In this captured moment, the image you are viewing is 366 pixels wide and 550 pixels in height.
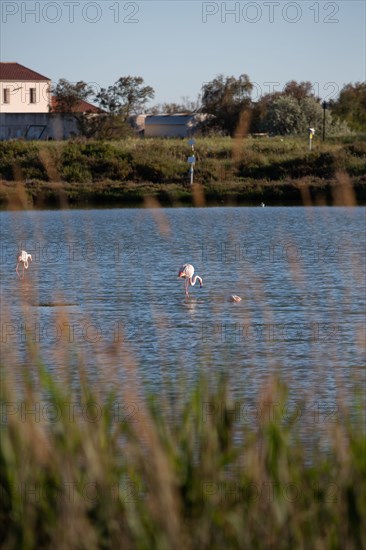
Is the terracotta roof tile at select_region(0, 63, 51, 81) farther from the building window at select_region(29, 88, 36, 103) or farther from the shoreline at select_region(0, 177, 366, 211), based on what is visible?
the shoreline at select_region(0, 177, 366, 211)

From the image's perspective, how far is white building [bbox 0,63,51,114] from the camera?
78.7 meters

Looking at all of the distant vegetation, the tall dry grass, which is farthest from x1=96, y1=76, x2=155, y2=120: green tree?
the tall dry grass

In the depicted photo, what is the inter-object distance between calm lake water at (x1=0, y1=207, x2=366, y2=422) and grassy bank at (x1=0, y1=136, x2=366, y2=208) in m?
12.1

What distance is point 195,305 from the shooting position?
18094mm

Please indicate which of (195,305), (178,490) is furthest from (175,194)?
(178,490)

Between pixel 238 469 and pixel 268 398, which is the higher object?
pixel 268 398

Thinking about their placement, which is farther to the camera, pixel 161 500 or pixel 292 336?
pixel 292 336

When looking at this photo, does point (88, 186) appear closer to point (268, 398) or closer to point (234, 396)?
point (234, 396)

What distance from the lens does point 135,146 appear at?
57.6 metres

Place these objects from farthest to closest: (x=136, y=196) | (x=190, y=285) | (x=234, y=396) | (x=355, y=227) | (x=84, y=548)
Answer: (x=136, y=196), (x=355, y=227), (x=190, y=285), (x=234, y=396), (x=84, y=548)

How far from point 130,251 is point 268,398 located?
76.4 feet

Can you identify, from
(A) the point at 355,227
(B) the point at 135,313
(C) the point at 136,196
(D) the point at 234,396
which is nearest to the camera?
(D) the point at 234,396

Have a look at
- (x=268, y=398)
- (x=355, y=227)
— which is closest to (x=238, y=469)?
(x=268, y=398)

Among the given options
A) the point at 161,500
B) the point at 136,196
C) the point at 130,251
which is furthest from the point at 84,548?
the point at 136,196
